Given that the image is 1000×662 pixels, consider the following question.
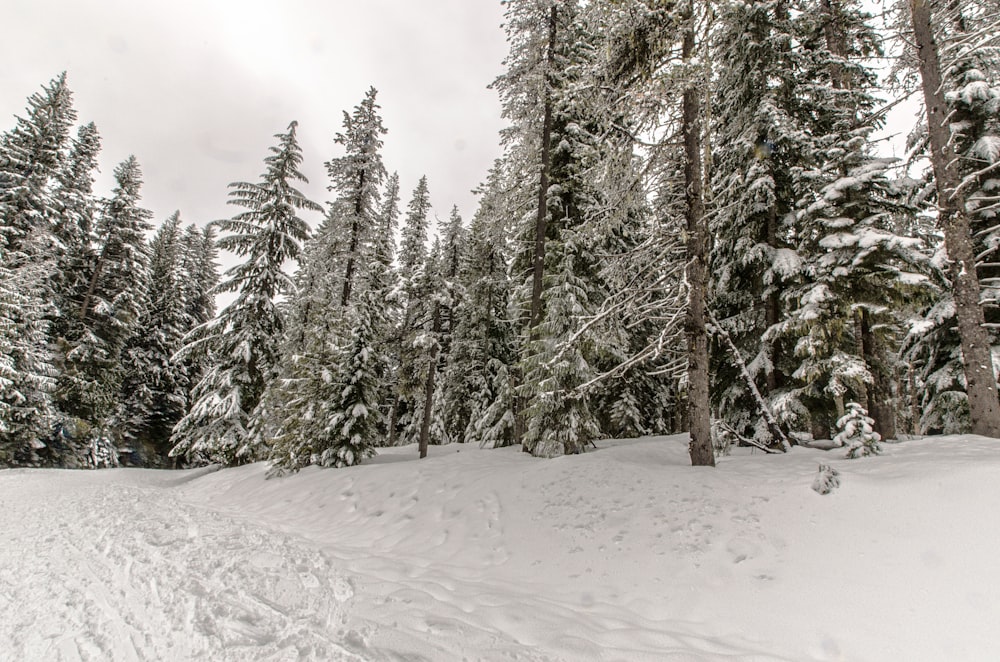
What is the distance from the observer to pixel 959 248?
7961 mm

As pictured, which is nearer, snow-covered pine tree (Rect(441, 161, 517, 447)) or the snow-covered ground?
the snow-covered ground

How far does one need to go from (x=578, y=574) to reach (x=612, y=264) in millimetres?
6497

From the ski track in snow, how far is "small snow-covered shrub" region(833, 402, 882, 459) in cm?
846

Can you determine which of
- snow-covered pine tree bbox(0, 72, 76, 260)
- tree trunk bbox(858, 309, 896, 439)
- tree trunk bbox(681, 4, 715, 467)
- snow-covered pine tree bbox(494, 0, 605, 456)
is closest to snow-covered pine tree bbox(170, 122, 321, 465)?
snow-covered pine tree bbox(0, 72, 76, 260)

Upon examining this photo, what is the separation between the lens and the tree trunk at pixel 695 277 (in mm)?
8359

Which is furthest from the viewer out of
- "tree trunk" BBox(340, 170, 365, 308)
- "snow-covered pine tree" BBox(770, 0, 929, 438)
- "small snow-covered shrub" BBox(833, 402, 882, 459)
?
"tree trunk" BBox(340, 170, 365, 308)

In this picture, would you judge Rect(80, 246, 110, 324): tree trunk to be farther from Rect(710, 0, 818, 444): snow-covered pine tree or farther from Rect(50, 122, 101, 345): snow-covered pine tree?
Rect(710, 0, 818, 444): snow-covered pine tree

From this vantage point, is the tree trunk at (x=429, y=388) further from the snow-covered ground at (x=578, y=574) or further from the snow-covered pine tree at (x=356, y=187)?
the snow-covered ground at (x=578, y=574)

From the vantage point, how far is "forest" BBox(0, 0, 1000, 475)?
8.83 meters

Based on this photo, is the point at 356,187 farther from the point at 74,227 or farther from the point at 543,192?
the point at 74,227

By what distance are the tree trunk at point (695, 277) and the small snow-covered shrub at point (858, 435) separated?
2.21m

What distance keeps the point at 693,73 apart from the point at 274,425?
68.1ft

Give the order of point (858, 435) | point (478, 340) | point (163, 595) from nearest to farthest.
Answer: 1. point (163, 595)
2. point (858, 435)
3. point (478, 340)

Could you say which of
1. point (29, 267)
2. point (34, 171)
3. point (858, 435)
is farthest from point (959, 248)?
point (34, 171)
